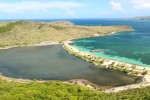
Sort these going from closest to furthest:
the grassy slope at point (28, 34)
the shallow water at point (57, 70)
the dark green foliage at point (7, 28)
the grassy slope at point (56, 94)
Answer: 1. the grassy slope at point (56, 94)
2. the shallow water at point (57, 70)
3. the grassy slope at point (28, 34)
4. the dark green foliage at point (7, 28)

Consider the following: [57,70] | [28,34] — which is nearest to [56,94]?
[57,70]

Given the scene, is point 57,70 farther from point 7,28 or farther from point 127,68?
point 7,28

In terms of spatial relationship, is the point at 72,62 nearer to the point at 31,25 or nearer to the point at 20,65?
the point at 20,65

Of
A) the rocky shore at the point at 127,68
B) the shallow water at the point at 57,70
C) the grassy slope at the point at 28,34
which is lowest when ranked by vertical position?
the shallow water at the point at 57,70

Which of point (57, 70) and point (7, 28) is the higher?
point (7, 28)

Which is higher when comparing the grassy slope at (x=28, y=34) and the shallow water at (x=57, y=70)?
the grassy slope at (x=28, y=34)

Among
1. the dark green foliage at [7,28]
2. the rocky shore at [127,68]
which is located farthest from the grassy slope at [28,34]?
the rocky shore at [127,68]

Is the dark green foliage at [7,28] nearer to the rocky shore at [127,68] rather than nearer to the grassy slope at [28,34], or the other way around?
the grassy slope at [28,34]

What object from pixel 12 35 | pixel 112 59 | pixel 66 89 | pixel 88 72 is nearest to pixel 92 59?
pixel 112 59

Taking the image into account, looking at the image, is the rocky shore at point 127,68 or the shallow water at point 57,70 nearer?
the rocky shore at point 127,68

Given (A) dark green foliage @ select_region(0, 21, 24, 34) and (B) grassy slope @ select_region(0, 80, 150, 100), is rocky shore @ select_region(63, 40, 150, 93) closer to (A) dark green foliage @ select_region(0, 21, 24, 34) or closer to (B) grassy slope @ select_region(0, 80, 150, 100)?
(B) grassy slope @ select_region(0, 80, 150, 100)
